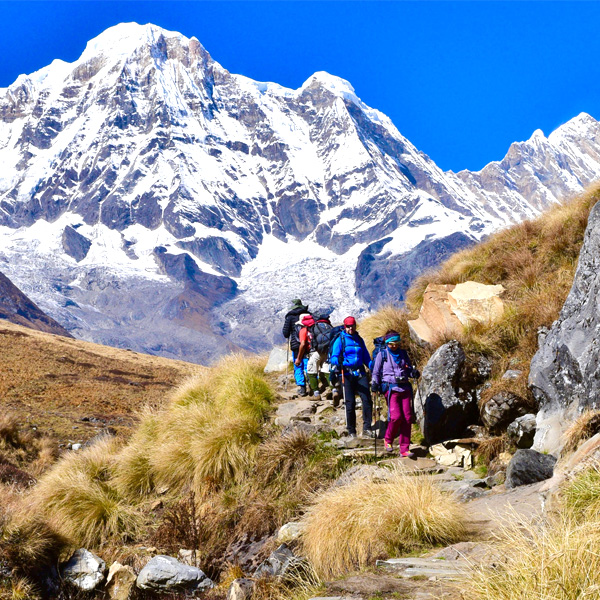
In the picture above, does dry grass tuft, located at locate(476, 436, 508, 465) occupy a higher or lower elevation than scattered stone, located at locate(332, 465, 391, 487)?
higher

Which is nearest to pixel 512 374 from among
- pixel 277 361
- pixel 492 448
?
pixel 492 448

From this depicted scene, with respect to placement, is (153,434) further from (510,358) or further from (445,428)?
(510,358)

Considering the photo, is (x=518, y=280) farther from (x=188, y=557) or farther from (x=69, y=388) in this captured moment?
(x=69, y=388)

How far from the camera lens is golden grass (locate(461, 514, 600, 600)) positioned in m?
3.32

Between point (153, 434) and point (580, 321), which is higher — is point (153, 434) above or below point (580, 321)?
below

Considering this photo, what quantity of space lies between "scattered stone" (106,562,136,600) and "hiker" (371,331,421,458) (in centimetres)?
417

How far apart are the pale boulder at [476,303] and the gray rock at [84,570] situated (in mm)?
7579

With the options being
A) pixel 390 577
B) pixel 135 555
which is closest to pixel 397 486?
pixel 390 577

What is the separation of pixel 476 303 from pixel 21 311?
199m

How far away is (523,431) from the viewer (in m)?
7.89

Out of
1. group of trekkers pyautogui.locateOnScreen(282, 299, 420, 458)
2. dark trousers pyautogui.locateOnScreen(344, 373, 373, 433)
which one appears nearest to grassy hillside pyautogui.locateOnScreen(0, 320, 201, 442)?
group of trekkers pyautogui.locateOnScreen(282, 299, 420, 458)

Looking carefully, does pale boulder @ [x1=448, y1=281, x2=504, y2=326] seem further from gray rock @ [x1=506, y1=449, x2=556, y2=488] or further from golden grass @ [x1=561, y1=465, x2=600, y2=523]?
golden grass @ [x1=561, y1=465, x2=600, y2=523]

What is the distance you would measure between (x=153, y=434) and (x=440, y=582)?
9.27 m

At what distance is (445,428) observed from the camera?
933 cm
